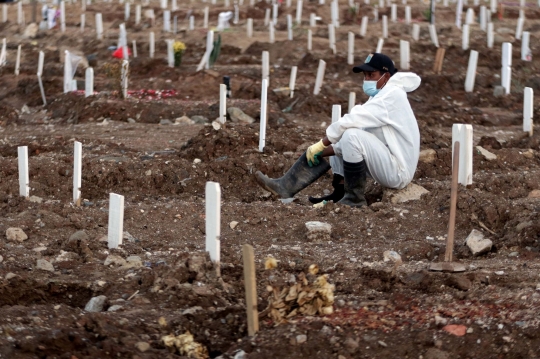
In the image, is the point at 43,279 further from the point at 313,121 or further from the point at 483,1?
the point at 483,1

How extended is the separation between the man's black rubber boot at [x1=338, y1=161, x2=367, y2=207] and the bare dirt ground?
0.58ft

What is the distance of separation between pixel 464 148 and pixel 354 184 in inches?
33.0

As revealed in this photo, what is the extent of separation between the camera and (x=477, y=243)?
6332 millimetres

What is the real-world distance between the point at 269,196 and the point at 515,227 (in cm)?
241

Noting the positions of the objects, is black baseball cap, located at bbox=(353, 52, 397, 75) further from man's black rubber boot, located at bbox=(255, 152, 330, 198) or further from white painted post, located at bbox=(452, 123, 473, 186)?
man's black rubber boot, located at bbox=(255, 152, 330, 198)

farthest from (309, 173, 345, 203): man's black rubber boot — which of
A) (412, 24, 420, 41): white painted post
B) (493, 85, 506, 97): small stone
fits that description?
(412, 24, 420, 41): white painted post

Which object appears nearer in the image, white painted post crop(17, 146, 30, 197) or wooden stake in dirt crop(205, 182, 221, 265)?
wooden stake in dirt crop(205, 182, 221, 265)

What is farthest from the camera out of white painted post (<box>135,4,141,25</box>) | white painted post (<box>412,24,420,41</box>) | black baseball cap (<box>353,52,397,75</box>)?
white painted post (<box>135,4,141,25</box>)

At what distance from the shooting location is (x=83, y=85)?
17.5m

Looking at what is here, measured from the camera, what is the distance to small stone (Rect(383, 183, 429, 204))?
7.77m

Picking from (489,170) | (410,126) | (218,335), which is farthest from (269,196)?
(218,335)

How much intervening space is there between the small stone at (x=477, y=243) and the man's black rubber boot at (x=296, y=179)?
1777 millimetres

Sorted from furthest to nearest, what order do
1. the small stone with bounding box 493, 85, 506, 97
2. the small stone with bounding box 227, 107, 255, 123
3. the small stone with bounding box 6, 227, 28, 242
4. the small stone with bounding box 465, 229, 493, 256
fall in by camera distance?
the small stone with bounding box 493, 85, 506, 97 → the small stone with bounding box 227, 107, 255, 123 → the small stone with bounding box 6, 227, 28, 242 → the small stone with bounding box 465, 229, 493, 256

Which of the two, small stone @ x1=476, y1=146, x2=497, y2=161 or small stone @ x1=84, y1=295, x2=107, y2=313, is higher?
small stone @ x1=84, y1=295, x2=107, y2=313
